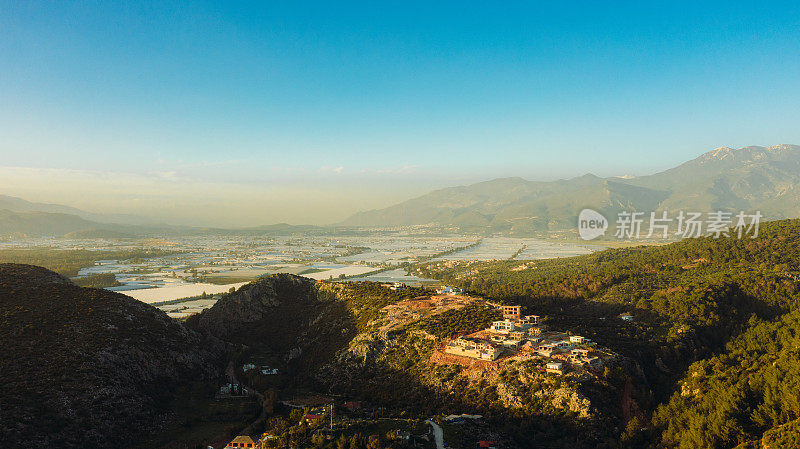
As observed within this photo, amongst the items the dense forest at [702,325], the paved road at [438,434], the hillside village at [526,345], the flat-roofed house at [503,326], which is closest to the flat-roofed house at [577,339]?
the hillside village at [526,345]

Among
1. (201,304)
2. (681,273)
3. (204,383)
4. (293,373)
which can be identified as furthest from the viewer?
(201,304)

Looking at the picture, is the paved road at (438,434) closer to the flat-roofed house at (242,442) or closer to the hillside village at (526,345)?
the hillside village at (526,345)

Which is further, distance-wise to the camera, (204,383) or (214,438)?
(204,383)

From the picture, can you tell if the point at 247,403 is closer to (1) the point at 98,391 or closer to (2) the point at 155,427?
(2) the point at 155,427

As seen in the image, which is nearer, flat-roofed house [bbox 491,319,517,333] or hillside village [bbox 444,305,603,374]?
hillside village [bbox 444,305,603,374]

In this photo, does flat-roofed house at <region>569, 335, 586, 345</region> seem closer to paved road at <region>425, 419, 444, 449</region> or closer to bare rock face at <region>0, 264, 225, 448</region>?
paved road at <region>425, 419, 444, 449</region>

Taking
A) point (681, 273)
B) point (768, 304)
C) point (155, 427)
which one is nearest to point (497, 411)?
point (155, 427)

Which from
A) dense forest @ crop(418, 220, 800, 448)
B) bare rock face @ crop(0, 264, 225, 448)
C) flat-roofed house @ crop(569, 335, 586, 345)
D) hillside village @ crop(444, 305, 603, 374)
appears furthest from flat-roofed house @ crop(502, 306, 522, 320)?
bare rock face @ crop(0, 264, 225, 448)
